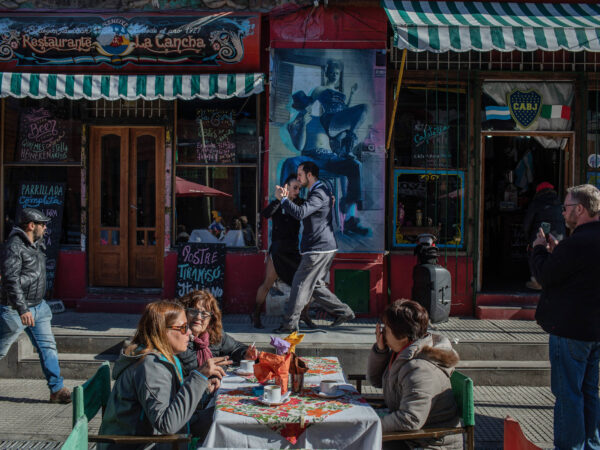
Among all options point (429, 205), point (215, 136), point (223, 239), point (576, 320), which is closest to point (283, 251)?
point (223, 239)

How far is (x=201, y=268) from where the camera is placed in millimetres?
7988

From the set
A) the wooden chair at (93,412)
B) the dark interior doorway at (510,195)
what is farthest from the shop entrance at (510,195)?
the wooden chair at (93,412)

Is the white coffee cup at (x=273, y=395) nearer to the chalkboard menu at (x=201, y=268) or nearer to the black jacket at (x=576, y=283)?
the black jacket at (x=576, y=283)

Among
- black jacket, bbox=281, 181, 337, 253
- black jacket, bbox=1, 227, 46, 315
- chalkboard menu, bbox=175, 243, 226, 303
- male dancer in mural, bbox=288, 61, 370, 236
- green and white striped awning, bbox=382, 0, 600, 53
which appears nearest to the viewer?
black jacket, bbox=1, 227, 46, 315

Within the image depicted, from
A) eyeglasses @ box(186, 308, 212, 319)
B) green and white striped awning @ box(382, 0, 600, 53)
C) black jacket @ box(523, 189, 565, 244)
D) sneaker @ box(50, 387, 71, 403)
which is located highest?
green and white striped awning @ box(382, 0, 600, 53)

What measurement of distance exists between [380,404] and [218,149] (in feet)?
17.0

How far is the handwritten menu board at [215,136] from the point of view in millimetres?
8227

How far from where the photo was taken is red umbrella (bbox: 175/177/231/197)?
8.25 m

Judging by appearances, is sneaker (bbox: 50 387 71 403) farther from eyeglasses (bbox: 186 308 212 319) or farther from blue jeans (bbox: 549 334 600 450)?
blue jeans (bbox: 549 334 600 450)

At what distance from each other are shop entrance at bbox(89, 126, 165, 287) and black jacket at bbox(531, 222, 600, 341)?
5.72 meters

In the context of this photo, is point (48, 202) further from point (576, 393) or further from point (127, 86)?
point (576, 393)

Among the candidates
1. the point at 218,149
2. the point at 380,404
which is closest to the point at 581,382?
the point at 380,404

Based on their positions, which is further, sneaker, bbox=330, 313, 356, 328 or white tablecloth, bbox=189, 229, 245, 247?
white tablecloth, bbox=189, 229, 245, 247

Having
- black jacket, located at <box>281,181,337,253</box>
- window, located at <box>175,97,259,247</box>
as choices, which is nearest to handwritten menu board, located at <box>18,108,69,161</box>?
window, located at <box>175,97,259,247</box>
